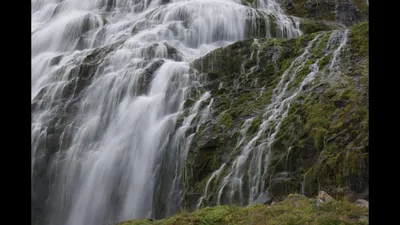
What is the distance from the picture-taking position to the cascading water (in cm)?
1318

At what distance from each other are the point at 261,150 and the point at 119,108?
6.82 metres

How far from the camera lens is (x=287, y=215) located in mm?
6430

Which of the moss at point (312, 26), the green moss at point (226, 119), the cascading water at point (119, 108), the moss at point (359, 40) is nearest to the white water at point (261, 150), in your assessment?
the moss at point (359, 40)

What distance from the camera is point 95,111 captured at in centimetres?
1596

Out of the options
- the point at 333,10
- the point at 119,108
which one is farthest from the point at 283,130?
the point at 333,10

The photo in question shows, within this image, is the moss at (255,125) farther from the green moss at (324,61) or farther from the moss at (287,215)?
the moss at (287,215)

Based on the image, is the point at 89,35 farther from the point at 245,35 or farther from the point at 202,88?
the point at 202,88

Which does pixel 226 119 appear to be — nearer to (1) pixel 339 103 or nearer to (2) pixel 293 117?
(2) pixel 293 117

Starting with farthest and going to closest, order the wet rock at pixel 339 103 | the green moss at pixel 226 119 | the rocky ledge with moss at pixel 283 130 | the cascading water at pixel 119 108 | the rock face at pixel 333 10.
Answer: the rock face at pixel 333 10
the cascading water at pixel 119 108
the green moss at pixel 226 119
the wet rock at pixel 339 103
the rocky ledge with moss at pixel 283 130

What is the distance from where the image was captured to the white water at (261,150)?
1034 centimetres

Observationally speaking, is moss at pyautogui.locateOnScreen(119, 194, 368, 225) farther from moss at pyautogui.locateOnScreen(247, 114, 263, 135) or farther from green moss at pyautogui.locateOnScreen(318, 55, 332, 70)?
green moss at pyautogui.locateOnScreen(318, 55, 332, 70)

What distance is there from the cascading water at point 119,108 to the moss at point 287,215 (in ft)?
15.3

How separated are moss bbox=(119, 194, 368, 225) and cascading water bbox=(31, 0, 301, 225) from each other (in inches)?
184

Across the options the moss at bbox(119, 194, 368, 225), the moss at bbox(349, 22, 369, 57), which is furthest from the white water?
the moss at bbox(119, 194, 368, 225)
